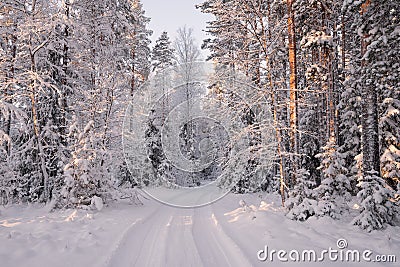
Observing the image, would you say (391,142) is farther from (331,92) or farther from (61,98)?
(61,98)

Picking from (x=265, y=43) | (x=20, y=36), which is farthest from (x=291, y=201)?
(x=20, y=36)

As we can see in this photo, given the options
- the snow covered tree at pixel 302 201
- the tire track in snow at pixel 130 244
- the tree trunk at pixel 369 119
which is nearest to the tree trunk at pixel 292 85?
the snow covered tree at pixel 302 201

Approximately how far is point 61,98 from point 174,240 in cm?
949

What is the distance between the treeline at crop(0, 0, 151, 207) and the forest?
69 millimetres

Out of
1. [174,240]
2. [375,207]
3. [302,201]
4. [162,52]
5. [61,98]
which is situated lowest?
[174,240]

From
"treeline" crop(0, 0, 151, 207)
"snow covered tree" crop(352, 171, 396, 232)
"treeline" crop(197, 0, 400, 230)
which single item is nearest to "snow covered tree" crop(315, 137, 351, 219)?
"treeline" crop(197, 0, 400, 230)

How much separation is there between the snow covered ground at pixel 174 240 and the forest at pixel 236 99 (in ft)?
3.72

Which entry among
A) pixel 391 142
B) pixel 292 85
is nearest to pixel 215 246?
pixel 292 85

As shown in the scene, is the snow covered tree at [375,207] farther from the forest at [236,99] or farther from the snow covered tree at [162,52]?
the snow covered tree at [162,52]

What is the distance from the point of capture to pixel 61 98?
44.2ft

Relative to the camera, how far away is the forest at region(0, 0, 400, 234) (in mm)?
10289

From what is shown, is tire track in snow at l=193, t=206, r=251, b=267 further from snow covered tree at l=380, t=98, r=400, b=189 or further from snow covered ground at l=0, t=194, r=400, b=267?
snow covered tree at l=380, t=98, r=400, b=189

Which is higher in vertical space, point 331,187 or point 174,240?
point 331,187

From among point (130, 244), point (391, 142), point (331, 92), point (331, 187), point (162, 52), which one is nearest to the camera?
point (130, 244)
